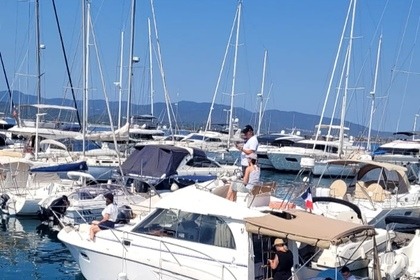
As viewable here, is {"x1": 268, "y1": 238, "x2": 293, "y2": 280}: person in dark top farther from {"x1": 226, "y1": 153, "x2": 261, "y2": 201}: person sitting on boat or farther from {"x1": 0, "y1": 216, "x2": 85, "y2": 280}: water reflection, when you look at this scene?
{"x1": 0, "y1": 216, "x2": 85, "y2": 280}: water reflection

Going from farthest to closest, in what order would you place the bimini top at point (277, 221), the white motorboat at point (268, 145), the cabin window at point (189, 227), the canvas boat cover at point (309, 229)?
1. the white motorboat at point (268, 145)
2. the cabin window at point (189, 227)
3. the bimini top at point (277, 221)
4. the canvas boat cover at point (309, 229)

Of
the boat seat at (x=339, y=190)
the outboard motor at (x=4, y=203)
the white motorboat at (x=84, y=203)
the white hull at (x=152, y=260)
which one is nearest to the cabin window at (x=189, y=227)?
the white hull at (x=152, y=260)

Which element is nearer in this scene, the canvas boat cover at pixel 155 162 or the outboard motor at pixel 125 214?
the outboard motor at pixel 125 214

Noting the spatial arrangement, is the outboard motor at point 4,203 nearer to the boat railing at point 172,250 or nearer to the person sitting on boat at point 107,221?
the person sitting on boat at point 107,221

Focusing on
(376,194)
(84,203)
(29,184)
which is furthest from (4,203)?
(376,194)

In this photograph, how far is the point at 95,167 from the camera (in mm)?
30141

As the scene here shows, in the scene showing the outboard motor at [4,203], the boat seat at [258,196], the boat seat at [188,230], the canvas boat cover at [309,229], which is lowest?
the outboard motor at [4,203]

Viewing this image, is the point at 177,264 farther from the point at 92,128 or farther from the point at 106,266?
the point at 92,128

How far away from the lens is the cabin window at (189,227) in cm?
1134

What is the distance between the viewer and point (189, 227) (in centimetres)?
1188

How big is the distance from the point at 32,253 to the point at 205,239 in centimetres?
790

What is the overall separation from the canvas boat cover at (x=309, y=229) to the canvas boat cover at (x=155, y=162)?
40.1ft

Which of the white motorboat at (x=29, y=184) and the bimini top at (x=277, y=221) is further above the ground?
the bimini top at (x=277, y=221)

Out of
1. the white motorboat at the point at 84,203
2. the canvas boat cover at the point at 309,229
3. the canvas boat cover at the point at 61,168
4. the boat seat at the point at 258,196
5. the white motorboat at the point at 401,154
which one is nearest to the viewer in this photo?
the canvas boat cover at the point at 309,229
